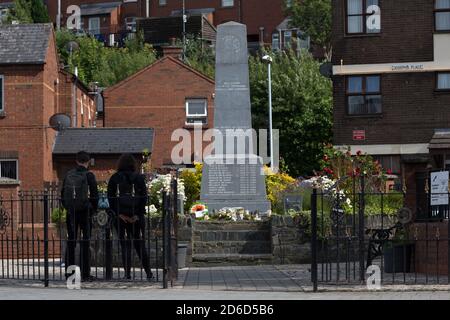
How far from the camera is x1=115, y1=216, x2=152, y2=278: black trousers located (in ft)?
58.2

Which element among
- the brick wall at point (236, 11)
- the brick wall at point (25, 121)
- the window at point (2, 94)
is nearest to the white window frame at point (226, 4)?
the brick wall at point (236, 11)

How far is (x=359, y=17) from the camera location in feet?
137

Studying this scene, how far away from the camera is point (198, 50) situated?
82250 millimetres

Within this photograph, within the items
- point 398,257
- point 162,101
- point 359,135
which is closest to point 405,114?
A: point 359,135

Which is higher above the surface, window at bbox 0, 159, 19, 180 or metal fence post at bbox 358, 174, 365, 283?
window at bbox 0, 159, 19, 180

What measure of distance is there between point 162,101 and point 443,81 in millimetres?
18639

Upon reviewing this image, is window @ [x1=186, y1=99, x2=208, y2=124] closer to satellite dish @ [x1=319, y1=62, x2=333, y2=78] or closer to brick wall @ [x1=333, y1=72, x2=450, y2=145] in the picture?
satellite dish @ [x1=319, y1=62, x2=333, y2=78]

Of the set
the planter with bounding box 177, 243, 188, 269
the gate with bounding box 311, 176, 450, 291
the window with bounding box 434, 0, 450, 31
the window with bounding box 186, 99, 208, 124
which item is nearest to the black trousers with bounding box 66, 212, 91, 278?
the gate with bounding box 311, 176, 450, 291

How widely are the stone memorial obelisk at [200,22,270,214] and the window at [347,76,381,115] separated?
13.0 metres

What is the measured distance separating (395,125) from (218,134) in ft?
44.9

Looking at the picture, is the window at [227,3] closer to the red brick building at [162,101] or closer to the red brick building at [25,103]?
the red brick building at [162,101]

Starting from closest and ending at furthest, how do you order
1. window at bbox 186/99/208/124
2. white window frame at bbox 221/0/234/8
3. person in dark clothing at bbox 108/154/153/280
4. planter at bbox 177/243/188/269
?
1. person in dark clothing at bbox 108/154/153/280
2. planter at bbox 177/243/188/269
3. window at bbox 186/99/208/124
4. white window frame at bbox 221/0/234/8
